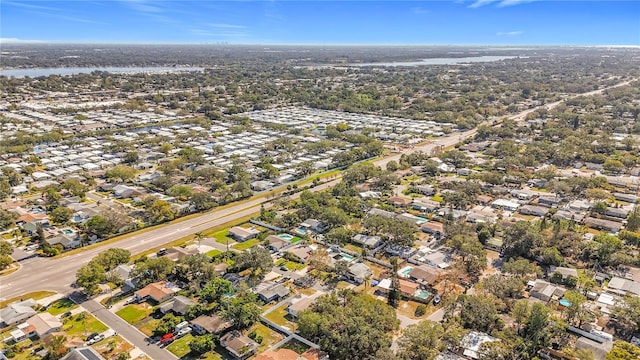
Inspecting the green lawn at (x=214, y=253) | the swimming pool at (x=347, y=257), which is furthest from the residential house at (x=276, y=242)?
the swimming pool at (x=347, y=257)

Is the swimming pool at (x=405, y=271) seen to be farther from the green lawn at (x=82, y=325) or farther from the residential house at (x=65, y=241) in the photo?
the residential house at (x=65, y=241)

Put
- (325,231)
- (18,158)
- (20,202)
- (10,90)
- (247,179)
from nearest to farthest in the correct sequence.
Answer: (325,231)
(20,202)
(247,179)
(18,158)
(10,90)

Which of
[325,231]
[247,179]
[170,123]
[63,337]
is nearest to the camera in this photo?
[63,337]

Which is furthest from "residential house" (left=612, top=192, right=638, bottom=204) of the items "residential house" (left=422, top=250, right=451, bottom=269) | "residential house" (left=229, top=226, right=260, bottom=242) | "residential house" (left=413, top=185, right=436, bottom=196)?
"residential house" (left=229, top=226, right=260, bottom=242)

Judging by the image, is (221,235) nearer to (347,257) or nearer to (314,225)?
(314,225)

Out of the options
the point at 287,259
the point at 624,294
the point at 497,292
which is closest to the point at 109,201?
the point at 287,259

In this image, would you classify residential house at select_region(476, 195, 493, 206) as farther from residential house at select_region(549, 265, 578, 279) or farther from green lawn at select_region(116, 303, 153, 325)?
green lawn at select_region(116, 303, 153, 325)

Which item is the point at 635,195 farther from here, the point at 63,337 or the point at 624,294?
the point at 63,337
